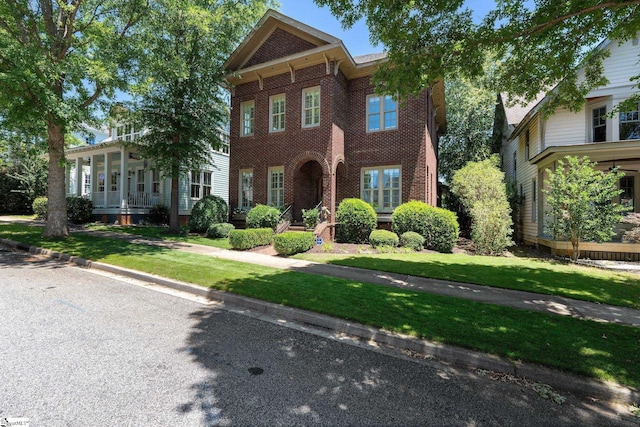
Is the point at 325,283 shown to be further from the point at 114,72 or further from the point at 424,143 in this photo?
the point at 114,72

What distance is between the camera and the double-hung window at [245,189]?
16.9 metres

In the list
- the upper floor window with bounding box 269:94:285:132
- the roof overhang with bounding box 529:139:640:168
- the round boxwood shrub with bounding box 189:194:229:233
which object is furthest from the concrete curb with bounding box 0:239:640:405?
the roof overhang with bounding box 529:139:640:168

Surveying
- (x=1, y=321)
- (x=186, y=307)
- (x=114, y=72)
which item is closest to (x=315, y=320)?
(x=186, y=307)

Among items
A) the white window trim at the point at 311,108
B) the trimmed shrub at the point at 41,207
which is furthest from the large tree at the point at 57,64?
the trimmed shrub at the point at 41,207

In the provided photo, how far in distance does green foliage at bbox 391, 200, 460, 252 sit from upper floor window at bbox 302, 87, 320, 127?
6.01 m

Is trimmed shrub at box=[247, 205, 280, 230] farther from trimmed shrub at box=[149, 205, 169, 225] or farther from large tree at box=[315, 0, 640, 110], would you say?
trimmed shrub at box=[149, 205, 169, 225]

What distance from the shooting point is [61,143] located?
39.6 ft

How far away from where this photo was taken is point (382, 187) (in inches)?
586

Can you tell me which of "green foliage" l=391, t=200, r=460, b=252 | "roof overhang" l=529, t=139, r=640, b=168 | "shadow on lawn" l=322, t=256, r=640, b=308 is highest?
"roof overhang" l=529, t=139, r=640, b=168

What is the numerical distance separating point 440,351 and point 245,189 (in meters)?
14.7

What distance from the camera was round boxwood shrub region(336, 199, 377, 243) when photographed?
12.9 meters

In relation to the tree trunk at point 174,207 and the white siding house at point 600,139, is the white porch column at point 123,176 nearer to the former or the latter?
the tree trunk at point 174,207

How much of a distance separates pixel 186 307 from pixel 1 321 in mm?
2494

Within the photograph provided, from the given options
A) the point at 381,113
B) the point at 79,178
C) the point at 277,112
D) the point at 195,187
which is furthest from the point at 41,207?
the point at 381,113
